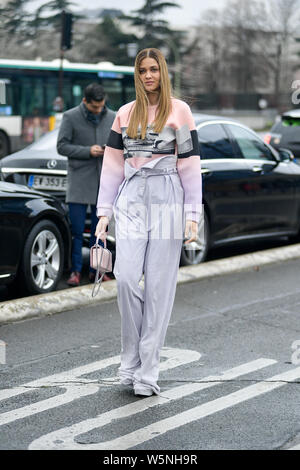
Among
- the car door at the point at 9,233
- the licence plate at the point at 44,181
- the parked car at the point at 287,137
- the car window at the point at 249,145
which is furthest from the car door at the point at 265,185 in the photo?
the parked car at the point at 287,137

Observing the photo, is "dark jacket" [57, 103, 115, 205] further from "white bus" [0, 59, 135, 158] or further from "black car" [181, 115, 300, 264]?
"white bus" [0, 59, 135, 158]

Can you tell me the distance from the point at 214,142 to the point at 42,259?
2.63m

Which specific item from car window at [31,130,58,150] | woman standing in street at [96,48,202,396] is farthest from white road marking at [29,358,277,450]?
car window at [31,130,58,150]

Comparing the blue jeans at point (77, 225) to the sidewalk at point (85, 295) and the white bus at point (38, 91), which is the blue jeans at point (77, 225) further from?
the white bus at point (38, 91)

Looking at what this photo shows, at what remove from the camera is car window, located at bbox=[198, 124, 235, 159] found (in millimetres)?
8883

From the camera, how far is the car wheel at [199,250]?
868 cm

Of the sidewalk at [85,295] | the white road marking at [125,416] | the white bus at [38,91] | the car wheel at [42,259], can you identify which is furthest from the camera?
the white bus at [38,91]

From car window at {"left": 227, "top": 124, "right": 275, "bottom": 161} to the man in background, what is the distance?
1.89 metres

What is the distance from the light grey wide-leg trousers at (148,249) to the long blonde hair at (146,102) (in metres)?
0.19

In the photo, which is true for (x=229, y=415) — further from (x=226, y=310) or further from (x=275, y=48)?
(x=275, y=48)

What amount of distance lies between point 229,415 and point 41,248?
3.25 m

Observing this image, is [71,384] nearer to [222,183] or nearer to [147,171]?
[147,171]

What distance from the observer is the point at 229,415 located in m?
4.42
